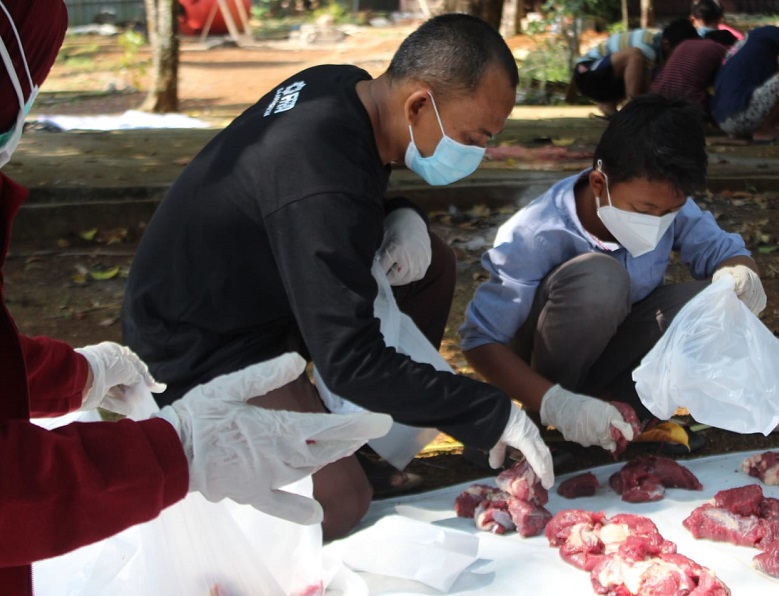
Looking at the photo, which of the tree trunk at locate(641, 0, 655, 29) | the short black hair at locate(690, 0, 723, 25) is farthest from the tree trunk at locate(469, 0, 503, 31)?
the tree trunk at locate(641, 0, 655, 29)

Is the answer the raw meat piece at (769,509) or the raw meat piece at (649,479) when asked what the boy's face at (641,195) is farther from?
the raw meat piece at (769,509)

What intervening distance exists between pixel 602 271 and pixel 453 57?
33.5 inches

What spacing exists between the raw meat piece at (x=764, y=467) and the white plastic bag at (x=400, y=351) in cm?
97

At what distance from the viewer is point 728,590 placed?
7.32ft

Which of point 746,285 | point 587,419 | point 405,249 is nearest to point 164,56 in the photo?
point 405,249

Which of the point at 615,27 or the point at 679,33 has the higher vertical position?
the point at 679,33

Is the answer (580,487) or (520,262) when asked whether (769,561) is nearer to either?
(580,487)

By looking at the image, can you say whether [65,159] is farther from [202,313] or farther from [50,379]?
[50,379]

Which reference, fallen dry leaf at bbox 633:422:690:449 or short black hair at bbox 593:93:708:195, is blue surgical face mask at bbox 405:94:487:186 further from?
fallen dry leaf at bbox 633:422:690:449

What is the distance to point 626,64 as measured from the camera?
9062 millimetres

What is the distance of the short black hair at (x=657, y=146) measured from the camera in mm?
2787

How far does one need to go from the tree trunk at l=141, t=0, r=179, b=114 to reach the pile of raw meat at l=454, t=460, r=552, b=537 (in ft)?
27.0

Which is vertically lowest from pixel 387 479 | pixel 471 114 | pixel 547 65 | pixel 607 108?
pixel 547 65

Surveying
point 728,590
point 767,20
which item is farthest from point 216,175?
point 767,20
